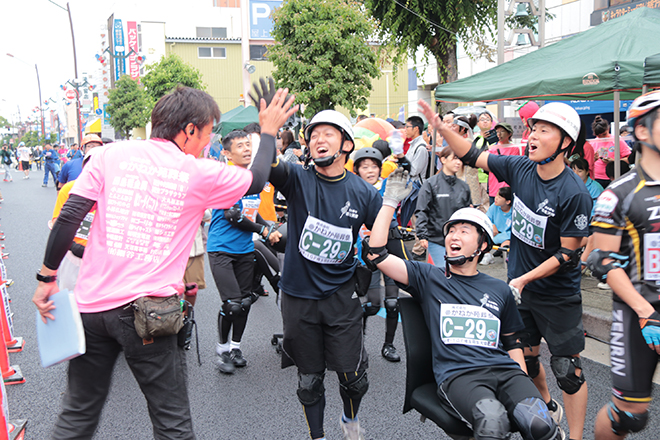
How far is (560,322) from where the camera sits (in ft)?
11.0

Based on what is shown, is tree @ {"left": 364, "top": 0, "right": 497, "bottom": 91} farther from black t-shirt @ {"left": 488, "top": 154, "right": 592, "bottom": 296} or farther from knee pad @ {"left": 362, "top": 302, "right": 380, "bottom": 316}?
black t-shirt @ {"left": 488, "top": 154, "right": 592, "bottom": 296}

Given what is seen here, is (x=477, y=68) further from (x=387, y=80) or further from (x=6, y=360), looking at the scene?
(x=6, y=360)

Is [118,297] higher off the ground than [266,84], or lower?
lower

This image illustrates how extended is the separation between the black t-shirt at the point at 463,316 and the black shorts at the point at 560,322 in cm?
41

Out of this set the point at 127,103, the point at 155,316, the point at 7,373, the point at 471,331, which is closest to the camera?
the point at 155,316

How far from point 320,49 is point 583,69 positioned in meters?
14.0

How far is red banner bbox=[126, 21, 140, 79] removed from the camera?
158ft

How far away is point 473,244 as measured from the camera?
3.14 metres

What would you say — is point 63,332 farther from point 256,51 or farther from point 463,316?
point 256,51

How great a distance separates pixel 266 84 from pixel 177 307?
1.22 metres

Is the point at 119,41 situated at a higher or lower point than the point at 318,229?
higher

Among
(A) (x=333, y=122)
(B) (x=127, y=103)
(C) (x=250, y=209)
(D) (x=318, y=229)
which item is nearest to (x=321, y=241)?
(D) (x=318, y=229)

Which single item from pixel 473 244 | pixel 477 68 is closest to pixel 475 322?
pixel 473 244

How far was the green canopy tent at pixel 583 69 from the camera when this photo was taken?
5.80 meters
